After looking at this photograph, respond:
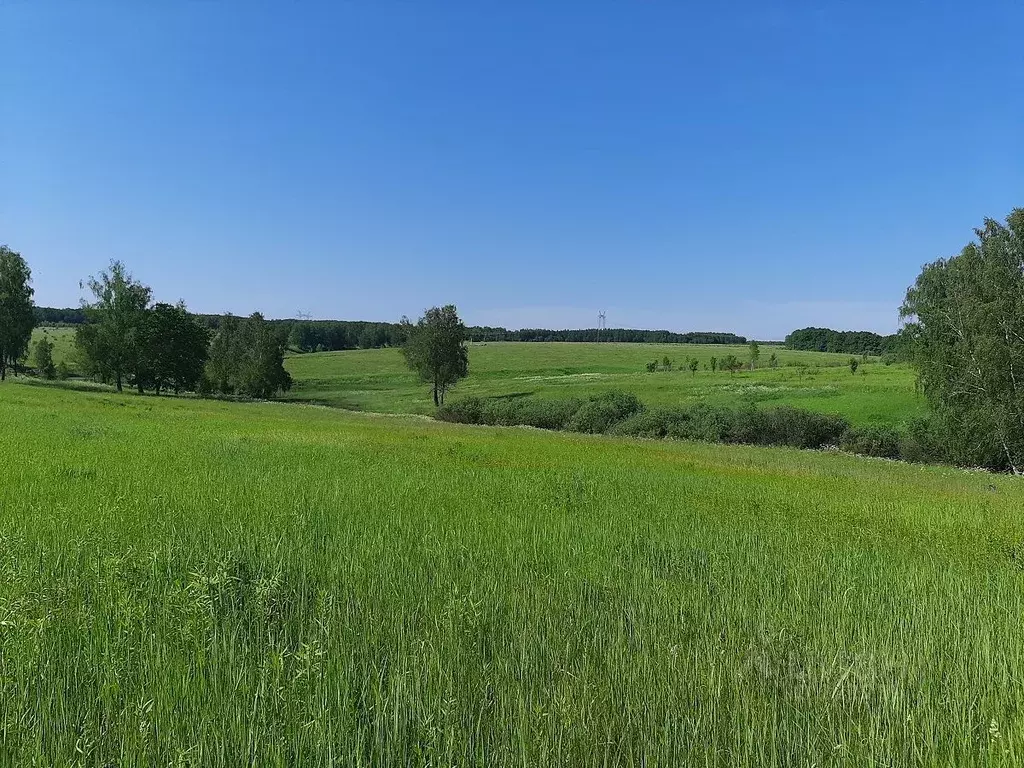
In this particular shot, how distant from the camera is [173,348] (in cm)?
6981

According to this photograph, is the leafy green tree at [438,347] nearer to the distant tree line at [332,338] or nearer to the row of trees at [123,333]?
the row of trees at [123,333]

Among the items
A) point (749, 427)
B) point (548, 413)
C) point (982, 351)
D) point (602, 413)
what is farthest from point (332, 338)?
point (982, 351)

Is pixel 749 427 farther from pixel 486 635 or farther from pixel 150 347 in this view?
pixel 150 347

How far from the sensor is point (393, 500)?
10.7 m

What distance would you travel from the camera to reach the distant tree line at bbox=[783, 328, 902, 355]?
151 meters

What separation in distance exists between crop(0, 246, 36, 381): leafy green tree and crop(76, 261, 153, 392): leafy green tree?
5.47 m

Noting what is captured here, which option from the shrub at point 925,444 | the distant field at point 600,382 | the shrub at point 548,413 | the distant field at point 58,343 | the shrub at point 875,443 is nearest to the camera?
the shrub at point 925,444

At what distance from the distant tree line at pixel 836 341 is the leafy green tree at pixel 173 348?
13708 centimetres

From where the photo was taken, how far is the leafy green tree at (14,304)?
63.7 m

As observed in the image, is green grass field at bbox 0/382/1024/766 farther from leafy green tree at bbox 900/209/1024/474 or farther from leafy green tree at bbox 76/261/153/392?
leafy green tree at bbox 76/261/153/392

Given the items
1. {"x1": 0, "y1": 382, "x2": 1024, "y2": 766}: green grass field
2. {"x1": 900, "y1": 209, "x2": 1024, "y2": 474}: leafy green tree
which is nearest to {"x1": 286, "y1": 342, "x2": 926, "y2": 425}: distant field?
{"x1": 900, "y1": 209, "x2": 1024, "y2": 474}: leafy green tree

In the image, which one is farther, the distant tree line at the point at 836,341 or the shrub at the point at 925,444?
the distant tree line at the point at 836,341

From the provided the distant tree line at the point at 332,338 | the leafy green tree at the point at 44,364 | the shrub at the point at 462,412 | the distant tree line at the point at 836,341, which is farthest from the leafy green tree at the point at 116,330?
the distant tree line at the point at 836,341

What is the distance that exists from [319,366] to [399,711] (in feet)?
400
